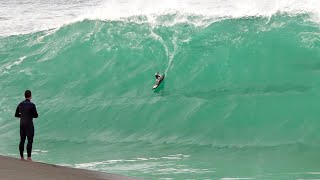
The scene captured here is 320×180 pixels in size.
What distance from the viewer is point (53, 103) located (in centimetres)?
1948

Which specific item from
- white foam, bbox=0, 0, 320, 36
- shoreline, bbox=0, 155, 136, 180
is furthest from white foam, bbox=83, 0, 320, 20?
shoreline, bbox=0, 155, 136, 180

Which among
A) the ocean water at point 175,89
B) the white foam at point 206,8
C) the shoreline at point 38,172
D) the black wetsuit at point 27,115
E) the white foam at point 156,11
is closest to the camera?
the shoreline at point 38,172

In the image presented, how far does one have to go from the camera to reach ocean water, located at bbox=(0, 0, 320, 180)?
569 inches

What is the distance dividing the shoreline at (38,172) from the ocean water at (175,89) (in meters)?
1.77

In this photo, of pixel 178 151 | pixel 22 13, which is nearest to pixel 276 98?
pixel 178 151

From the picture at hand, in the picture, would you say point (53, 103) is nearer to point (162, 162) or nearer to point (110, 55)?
point (110, 55)

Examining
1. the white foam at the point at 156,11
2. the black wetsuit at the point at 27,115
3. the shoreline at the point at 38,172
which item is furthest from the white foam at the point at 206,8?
the shoreline at the point at 38,172

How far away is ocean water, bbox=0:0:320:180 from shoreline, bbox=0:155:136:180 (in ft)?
5.80

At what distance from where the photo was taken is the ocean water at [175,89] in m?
14.5

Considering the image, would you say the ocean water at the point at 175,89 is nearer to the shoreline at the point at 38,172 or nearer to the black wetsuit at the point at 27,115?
the black wetsuit at the point at 27,115

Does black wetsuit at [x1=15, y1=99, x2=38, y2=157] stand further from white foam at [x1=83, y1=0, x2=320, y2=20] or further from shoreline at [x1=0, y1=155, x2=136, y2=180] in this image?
white foam at [x1=83, y1=0, x2=320, y2=20]

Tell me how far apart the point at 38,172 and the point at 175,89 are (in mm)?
8315

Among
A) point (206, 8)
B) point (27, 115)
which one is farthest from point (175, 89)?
point (27, 115)

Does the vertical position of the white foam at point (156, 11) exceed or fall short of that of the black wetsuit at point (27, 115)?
it exceeds it
